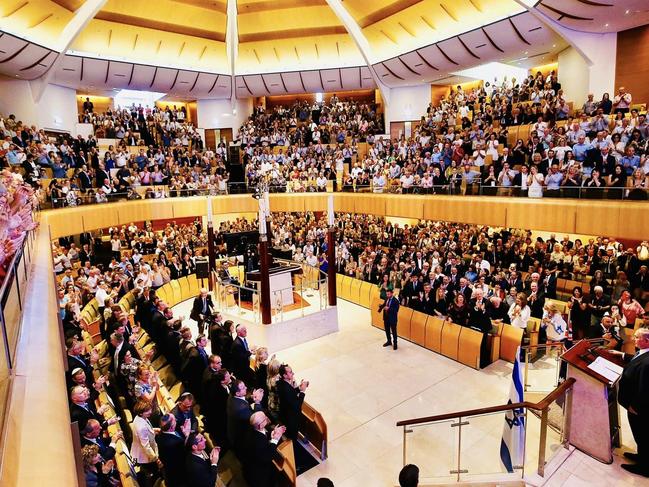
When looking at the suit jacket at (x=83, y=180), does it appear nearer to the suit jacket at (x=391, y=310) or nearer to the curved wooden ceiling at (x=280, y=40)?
the curved wooden ceiling at (x=280, y=40)

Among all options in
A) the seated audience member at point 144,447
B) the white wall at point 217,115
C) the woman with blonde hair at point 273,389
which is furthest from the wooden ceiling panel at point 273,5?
the seated audience member at point 144,447

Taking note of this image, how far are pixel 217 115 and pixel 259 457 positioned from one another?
2279 centimetres

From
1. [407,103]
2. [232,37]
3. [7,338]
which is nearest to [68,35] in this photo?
[232,37]

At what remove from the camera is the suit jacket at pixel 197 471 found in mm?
4277

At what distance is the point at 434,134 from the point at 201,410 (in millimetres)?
12980

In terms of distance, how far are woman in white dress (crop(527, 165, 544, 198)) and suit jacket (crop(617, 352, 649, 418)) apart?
752 centimetres

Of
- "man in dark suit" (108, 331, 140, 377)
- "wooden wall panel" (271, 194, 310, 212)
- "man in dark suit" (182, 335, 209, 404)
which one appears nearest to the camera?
"man in dark suit" (108, 331, 140, 377)

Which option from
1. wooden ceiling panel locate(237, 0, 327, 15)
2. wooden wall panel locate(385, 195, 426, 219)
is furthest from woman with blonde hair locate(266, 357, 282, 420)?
wooden ceiling panel locate(237, 0, 327, 15)

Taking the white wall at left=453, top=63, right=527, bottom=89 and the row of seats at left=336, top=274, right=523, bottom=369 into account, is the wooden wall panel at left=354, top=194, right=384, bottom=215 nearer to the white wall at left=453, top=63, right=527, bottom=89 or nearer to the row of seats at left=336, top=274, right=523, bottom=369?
the row of seats at left=336, top=274, right=523, bottom=369

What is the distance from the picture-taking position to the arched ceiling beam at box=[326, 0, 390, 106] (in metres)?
18.7

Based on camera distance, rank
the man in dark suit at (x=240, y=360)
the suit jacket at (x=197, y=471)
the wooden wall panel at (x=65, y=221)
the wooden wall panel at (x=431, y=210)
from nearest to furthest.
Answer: the suit jacket at (x=197, y=471), the man in dark suit at (x=240, y=360), the wooden wall panel at (x=431, y=210), the wooden wall panel at (x=65, y=221)

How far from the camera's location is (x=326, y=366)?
30.1ft

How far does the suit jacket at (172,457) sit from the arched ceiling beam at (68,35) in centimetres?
1652

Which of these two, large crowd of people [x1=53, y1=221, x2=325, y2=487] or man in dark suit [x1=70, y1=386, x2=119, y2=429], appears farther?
large crowd of people [x1=53, y1=221, x2=325, y2=487]
